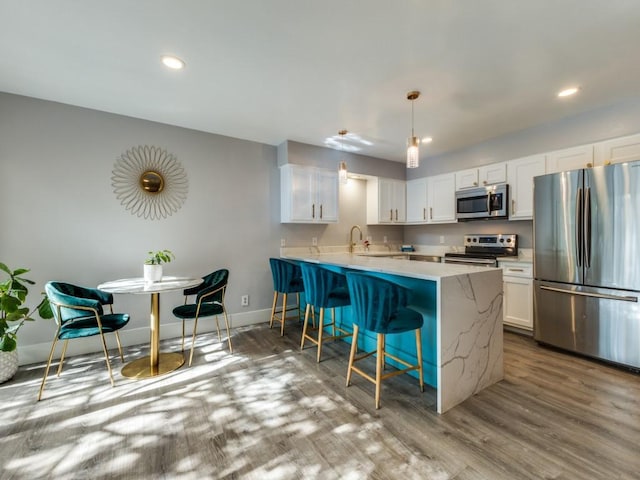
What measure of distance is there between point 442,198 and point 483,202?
71 cm

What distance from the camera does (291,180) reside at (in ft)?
13.3

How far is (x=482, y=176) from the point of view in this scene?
4.08 metres

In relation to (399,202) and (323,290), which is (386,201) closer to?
(399,202)

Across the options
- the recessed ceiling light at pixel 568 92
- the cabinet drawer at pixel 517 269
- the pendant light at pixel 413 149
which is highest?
the recessed ceiling light at pixel 568 92

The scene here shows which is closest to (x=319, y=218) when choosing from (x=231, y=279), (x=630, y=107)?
(x=231, y=279)

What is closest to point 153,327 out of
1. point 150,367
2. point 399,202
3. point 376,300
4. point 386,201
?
point 150,367

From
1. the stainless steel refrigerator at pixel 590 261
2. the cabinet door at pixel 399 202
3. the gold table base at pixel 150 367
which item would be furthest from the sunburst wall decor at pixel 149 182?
the stainless steel refrigerator at pixel 590 261

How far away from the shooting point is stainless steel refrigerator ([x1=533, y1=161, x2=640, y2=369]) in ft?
8.46

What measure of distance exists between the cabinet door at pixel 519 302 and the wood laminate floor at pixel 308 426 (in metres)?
0.76

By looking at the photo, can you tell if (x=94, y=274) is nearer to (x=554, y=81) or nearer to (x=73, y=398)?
(x=73, y=398)

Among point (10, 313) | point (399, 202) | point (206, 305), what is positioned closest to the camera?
point (10, 313)

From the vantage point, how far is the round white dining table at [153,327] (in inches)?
98.9

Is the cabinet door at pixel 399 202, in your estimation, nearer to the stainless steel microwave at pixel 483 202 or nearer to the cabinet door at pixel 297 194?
the stainless steel microwave at pixel 483 202

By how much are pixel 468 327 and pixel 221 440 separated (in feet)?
6.25
